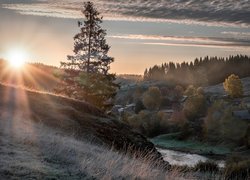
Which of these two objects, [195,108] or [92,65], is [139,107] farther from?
[92,65]

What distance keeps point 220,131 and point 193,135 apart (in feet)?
36.8

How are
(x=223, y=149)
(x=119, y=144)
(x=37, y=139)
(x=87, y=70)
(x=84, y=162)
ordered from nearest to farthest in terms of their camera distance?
1. (x=84, y=162)
2. (x=37, y=139)
3. (x=119, y=144)
4. (x=87, y=70)
5. (x=223, y=149)

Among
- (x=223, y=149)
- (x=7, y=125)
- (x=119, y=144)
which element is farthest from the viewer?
(x=223, y=149)

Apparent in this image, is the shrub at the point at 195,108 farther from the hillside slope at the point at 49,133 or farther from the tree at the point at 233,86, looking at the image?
the hillside slope at the point at 49,133

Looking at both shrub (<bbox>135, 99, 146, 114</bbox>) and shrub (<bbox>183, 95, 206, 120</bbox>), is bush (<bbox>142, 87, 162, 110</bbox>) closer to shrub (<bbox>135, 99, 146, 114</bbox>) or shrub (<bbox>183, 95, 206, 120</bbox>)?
shrub (<bbox>135, 99, 146, 114</bbox>)

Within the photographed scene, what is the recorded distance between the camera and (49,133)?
16016mm

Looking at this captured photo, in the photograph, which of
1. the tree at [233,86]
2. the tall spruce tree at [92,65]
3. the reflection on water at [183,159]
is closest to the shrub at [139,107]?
the tree at [233,86]

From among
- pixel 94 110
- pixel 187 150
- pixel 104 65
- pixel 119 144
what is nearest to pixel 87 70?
pixel 104 65

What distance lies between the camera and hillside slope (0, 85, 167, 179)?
10.7 meters

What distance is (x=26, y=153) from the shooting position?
11562 mm

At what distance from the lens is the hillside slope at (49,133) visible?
10.7m

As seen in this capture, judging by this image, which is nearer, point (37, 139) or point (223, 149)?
point (37, 139)

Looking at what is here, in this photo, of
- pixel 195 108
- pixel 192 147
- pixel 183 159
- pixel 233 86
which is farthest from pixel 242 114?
pixel 233 86

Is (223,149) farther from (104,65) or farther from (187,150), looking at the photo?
(104,65)
